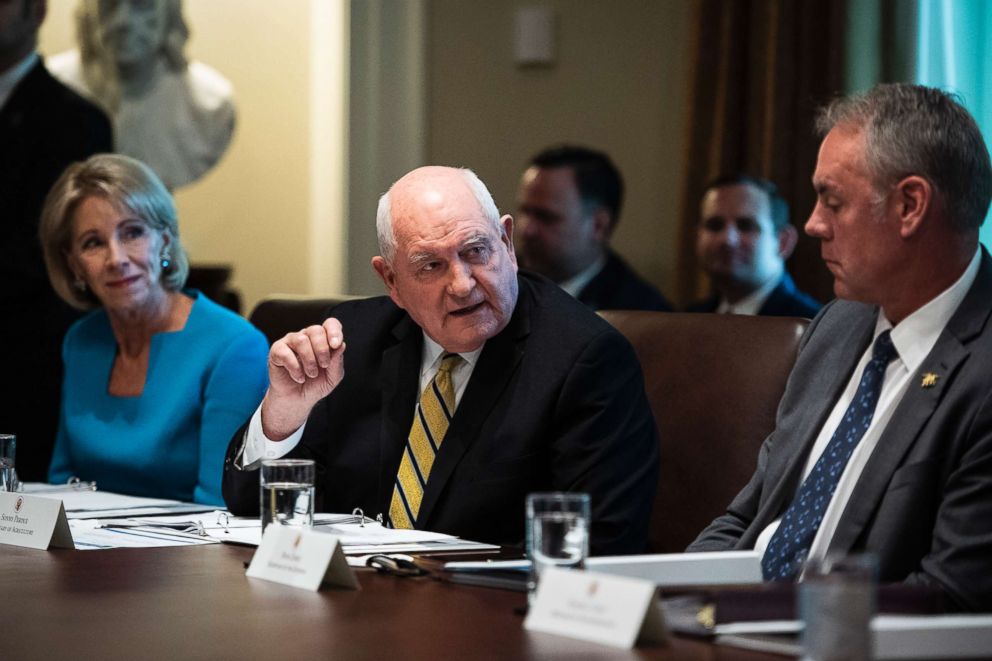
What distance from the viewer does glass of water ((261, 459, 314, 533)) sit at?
6.51ft

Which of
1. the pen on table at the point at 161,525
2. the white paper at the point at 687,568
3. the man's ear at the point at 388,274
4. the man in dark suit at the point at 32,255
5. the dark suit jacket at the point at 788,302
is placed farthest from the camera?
the dark suit jacket at the point at 788,302

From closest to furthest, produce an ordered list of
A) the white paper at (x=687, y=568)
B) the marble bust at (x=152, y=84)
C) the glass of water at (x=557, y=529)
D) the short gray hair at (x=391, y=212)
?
1. the glass of water at (x=557, y=529)
2. the white paper at (x=687, y=568)
3. the short gray hair at (x=391, y=212)
4. the marble bust at (x=152, y=84)

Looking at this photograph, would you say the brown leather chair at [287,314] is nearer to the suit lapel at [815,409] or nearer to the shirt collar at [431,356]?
the shirt collar at [431,356]

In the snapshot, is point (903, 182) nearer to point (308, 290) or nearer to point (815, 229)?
point (815, 229)

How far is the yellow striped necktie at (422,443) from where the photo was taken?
2.42m

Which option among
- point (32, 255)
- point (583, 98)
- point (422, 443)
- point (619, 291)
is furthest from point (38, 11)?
point (422, 443)

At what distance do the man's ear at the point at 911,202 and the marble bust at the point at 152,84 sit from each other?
153 inches

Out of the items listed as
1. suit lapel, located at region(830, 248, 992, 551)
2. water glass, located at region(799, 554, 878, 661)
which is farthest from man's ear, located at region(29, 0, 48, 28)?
water glass, located at region(799, 554, 878, 661)

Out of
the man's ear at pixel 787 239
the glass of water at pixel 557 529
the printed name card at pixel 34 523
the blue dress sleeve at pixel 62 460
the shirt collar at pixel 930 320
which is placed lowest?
the blue dress sleeve at pixel 62 460

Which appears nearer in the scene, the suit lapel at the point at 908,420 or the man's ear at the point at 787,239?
the suit lapel at the point at 908,420

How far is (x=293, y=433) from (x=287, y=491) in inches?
20.9

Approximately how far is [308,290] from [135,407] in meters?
2.32

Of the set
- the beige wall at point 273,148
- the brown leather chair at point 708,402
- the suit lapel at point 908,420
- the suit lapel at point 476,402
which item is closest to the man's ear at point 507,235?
the suit lapel at point 476,402

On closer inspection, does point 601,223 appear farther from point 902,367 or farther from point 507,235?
point 902,367
